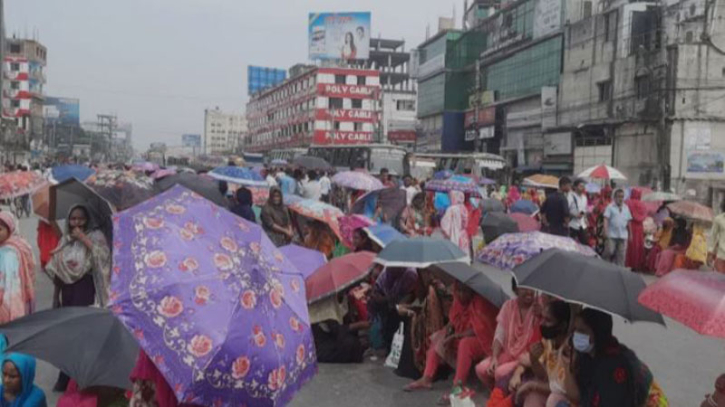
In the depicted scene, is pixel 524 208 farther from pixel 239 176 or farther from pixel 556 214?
pixel 239 176

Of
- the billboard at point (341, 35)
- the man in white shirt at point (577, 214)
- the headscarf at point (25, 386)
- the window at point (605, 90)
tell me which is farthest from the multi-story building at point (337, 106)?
the headscarf at point (25, 386)

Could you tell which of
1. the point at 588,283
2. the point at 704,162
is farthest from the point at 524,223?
the point at 704,162

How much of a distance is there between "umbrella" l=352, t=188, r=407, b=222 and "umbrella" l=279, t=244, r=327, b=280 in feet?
17.5

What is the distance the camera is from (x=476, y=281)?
567 centimetres

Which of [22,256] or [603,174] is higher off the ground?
[603,174]

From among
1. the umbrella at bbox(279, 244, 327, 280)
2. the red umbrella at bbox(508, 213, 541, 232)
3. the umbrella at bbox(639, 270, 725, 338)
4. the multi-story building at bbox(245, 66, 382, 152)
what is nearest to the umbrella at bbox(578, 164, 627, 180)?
the red umbrella at bbox(508, 213, 541, 232)

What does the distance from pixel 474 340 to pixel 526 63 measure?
42.5 meters

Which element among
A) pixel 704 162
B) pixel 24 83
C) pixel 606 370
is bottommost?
pixel 606 370

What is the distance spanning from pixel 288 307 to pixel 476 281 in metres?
2.80

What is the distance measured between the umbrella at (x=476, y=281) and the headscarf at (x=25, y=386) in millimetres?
3274

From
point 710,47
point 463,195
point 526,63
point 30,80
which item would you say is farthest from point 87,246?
point 30,80

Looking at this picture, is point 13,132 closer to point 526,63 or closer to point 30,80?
point 30,80

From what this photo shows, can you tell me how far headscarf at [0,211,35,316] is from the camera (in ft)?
16.9

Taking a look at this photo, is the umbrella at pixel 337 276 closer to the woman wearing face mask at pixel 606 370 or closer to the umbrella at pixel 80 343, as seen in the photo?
the umbrella at pixel 80 343
